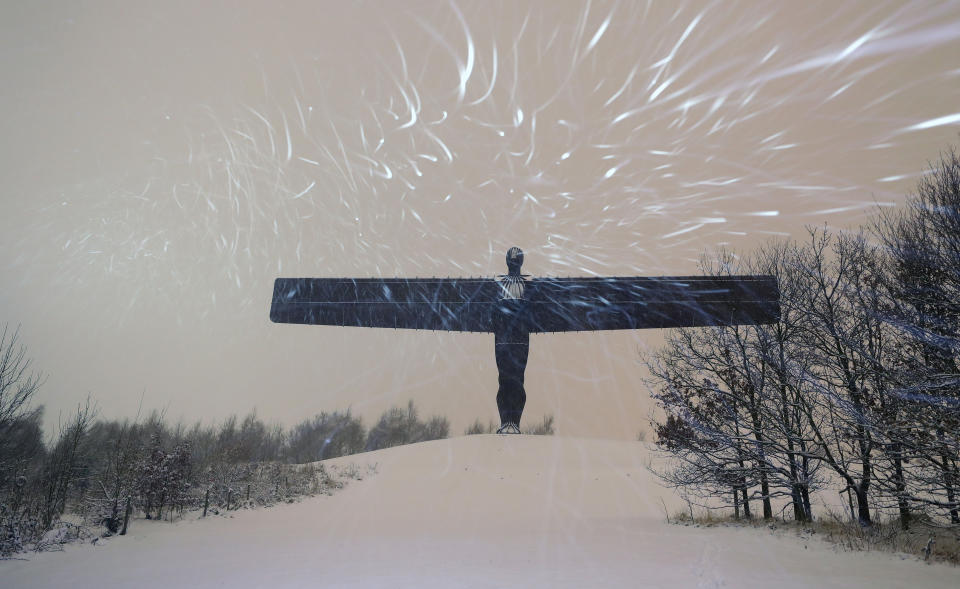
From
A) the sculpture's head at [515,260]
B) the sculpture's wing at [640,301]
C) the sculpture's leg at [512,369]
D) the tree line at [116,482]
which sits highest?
the sculpture's head at [515,260]

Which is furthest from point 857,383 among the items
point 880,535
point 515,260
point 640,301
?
point 515,260

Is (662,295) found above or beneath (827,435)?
above

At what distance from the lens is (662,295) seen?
725 inches

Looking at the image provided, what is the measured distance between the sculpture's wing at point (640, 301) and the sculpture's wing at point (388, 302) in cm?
230

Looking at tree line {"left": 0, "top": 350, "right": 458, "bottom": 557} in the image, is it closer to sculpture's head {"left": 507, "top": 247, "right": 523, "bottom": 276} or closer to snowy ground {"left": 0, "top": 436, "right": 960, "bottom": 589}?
snowy ground {"left": 0, "top": 436, "right": 960, "bottom": 589}

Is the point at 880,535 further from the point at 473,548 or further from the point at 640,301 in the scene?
the point at 640,301

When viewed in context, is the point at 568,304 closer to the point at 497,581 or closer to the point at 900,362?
the point at 900,362

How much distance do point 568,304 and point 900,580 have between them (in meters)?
13.6

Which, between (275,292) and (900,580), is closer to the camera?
(900,580)

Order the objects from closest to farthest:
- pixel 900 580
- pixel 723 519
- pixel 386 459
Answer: pixel 900 580 < pixel 723 519 < pixel 386 459

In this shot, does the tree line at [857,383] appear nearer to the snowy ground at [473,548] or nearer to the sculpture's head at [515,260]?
the snowy ground at [473,548]

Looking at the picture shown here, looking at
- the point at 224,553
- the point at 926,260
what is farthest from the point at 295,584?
the point at 926,260

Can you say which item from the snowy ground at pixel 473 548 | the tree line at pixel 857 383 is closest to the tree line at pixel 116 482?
the snowy ground at pixel 473 548

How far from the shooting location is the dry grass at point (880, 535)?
830 cm
